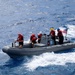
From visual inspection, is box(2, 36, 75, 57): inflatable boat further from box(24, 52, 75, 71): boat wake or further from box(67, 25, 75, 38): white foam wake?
box(67, 25, 75, 38): white foam wake

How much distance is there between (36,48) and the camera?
3109cm

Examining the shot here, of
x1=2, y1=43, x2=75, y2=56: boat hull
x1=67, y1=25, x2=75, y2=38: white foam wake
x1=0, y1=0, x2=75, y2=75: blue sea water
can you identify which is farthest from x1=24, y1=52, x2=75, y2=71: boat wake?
x1=67, y1=25, x2=75, y2=38: white foam wake

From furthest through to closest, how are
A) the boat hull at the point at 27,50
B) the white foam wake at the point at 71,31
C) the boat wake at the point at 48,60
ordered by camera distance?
1. the white foam wake at the point at 71,31
2. the boat hull at the point at 27,50
3. the boat wake at the point at 48,60

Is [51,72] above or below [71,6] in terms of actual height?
below

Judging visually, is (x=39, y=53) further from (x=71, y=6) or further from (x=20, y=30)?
(x=71, y=6)

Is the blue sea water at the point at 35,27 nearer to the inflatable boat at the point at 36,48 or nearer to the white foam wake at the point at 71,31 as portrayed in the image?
the white foam wake at the point at 71,31

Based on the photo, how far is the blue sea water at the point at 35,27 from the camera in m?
28.1

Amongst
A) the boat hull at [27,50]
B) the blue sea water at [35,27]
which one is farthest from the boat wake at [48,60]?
the boat hull at [27,50]

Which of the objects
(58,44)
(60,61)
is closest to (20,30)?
(58,44)

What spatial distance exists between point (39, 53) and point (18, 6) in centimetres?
3433

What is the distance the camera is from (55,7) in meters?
60.0

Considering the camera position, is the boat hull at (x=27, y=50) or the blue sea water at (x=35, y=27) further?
the boat hull at (x=27, y=50)

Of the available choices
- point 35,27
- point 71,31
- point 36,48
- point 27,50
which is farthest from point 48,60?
point 35,27

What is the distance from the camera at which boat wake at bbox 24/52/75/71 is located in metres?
28.8
